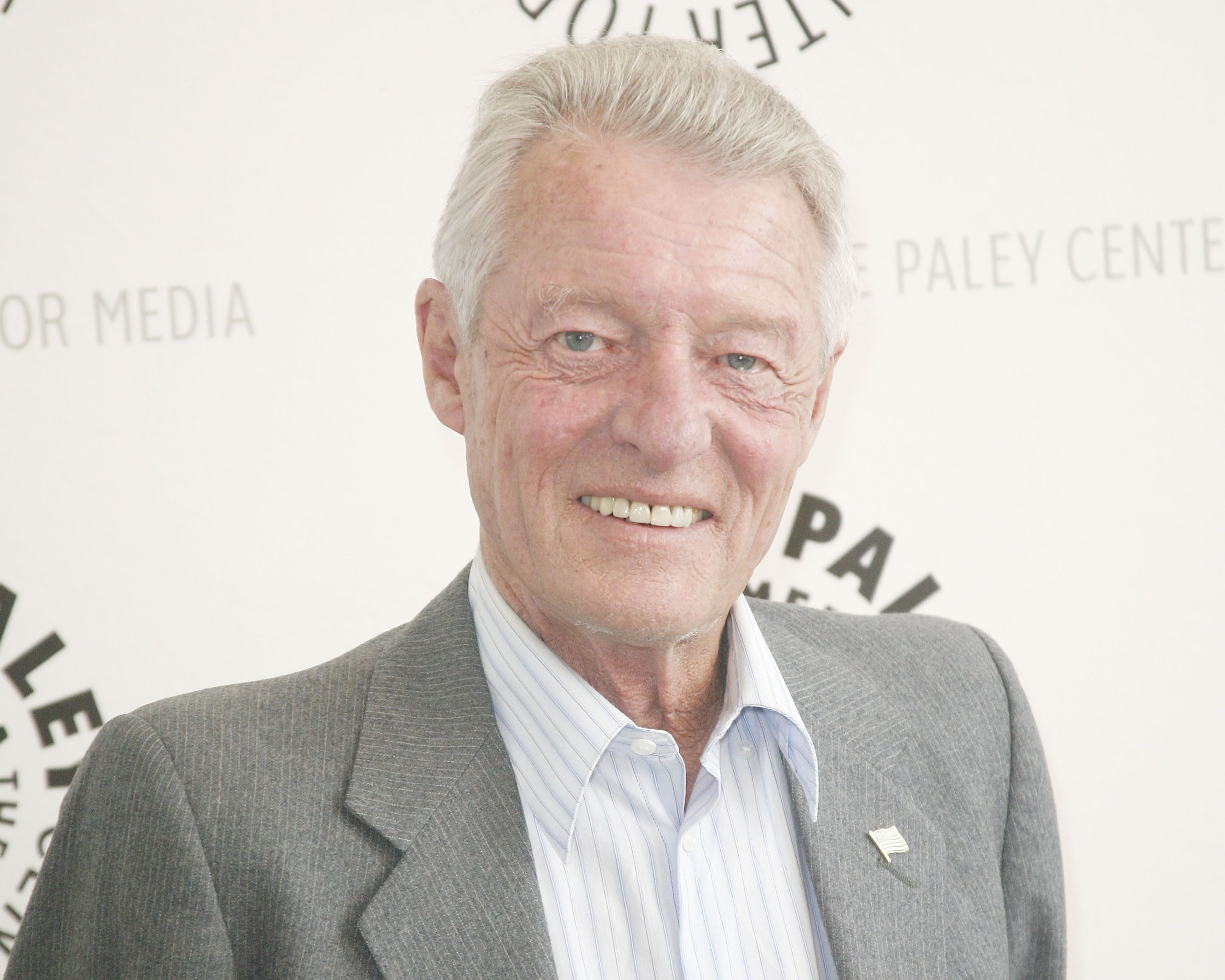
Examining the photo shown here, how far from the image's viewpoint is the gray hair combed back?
1.10 metres

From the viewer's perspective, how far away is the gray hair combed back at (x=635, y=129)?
1096 millimetres

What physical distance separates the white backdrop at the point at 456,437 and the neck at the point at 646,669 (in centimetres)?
83

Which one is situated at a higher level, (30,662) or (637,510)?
(637,510)

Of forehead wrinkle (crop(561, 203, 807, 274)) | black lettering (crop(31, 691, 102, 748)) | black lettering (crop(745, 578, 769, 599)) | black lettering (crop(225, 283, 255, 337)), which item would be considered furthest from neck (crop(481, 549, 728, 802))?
black lettering (crop(31, 691, 102, 748))

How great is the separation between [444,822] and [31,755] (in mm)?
1186

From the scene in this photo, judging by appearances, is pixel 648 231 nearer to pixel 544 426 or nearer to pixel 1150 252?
pixel 544 426

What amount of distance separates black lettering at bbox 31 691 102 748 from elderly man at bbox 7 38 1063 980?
2.98 ft

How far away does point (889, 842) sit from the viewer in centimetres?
121

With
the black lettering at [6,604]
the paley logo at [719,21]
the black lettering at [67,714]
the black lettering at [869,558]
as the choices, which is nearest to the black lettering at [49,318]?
the black lettering at [6,604]

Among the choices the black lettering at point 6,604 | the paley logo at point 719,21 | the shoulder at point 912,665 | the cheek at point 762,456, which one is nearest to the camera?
the cheek at point 762,456

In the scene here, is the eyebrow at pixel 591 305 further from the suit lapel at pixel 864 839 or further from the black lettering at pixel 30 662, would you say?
the black lettering at pixel 30 662

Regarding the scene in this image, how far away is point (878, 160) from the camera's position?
2.09 meters

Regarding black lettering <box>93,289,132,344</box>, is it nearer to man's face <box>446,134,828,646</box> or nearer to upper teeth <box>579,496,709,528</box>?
man's face <box>446,134,828,646</box>

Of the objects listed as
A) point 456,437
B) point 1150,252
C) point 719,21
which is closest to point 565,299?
point 456,437
